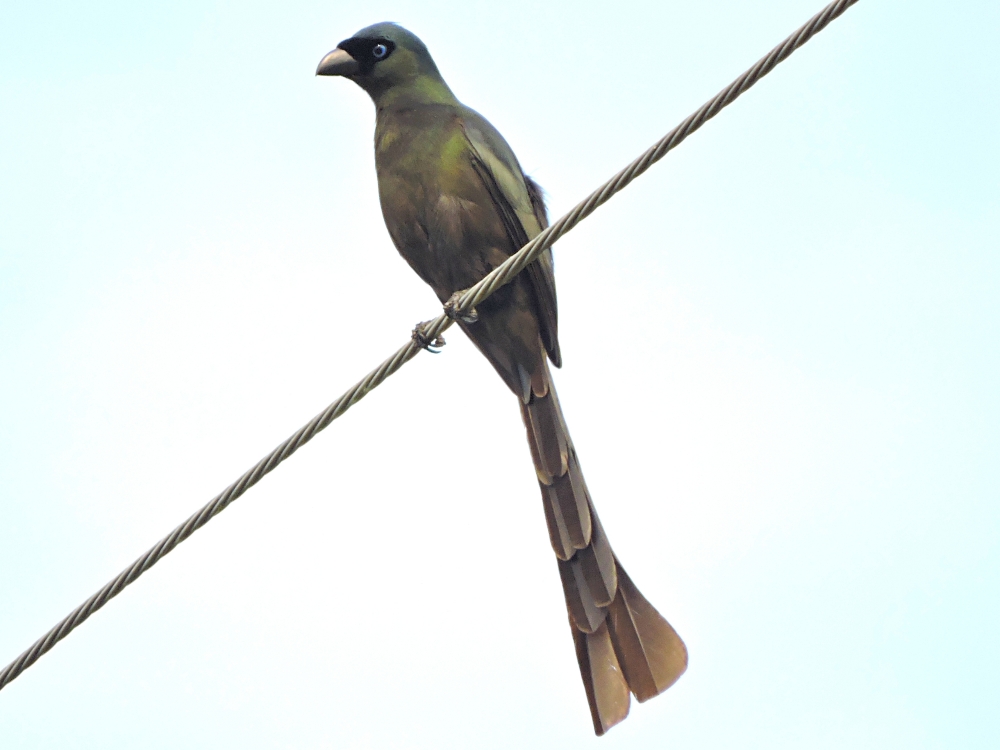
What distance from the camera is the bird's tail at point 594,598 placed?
183 inches

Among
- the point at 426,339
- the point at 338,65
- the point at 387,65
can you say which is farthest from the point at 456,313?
the point at 338,65

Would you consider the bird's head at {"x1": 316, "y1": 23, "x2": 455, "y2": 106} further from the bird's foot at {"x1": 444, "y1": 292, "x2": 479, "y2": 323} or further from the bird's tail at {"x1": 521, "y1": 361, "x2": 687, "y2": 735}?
the bird's tail at {"x1": 521, "y1": 361, "x2": 687, "y2": 735}

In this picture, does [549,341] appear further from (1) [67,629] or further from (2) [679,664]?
(1) [67,629]

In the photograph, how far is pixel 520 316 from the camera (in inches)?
198

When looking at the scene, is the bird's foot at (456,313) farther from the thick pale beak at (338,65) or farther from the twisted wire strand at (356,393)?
the thick pale beak at (338,65)

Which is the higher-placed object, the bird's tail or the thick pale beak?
the thick pale beak

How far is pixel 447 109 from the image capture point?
518cm

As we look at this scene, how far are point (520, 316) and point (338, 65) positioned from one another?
5.09ft

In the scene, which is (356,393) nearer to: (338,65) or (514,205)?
(514,205)

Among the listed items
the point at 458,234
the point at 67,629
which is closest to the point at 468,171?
the point at 458,234

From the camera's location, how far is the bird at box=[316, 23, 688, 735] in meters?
4.71

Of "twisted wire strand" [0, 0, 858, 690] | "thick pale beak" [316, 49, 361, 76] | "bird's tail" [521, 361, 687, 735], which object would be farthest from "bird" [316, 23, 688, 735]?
"twisted wire strand" [0, 0, 858, 690]

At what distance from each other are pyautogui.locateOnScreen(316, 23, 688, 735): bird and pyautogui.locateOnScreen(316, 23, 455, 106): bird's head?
8cm

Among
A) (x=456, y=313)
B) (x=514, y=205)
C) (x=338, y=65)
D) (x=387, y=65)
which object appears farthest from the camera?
(x=338, y=65)
